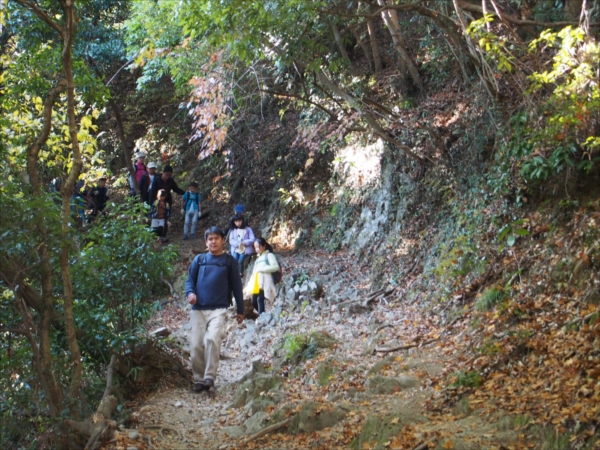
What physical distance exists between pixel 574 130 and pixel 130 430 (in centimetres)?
605

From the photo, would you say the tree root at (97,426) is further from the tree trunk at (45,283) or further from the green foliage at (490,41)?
the green foliage at (490,41)

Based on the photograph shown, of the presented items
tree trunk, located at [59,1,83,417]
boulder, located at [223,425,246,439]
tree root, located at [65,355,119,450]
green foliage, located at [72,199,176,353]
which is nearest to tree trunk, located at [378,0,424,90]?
green foliage, located at [72,199,176,353]

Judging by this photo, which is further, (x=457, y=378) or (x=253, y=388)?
(x=253, y=388)

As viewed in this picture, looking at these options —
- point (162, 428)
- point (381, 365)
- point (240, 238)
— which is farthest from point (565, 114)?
point (240, 238)

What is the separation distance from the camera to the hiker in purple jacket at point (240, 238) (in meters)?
13.2

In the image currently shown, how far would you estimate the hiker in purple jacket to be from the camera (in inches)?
521

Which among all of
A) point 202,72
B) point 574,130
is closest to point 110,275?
point 202,72

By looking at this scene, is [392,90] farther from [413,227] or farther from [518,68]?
[518,68]

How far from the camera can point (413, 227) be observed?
1166 cm

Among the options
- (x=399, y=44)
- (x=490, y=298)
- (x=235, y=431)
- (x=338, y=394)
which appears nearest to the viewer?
(x=235, y=431)

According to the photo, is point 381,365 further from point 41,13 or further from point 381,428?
point 41,13

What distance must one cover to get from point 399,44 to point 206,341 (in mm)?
7212

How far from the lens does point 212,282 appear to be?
→ 25.3 feet

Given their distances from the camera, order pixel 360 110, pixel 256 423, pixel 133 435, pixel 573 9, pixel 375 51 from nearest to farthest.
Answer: pixel 133 435 → pixel 256 423 → pixel 573 9 → pixel 360 110 → pixel 375 51
